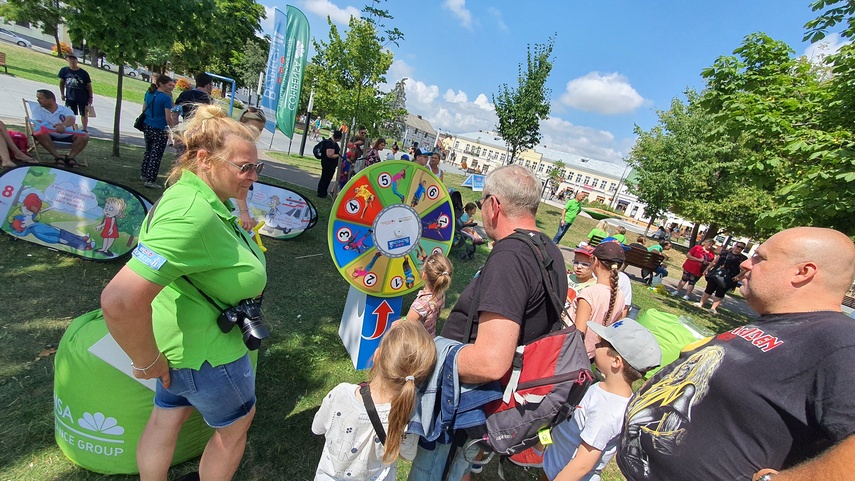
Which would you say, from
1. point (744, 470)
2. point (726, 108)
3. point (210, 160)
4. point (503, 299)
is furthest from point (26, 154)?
point (726, 108)

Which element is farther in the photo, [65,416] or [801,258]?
[65,416]

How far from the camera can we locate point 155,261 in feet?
3.93

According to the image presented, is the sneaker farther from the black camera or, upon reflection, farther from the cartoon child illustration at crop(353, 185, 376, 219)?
the cartoon child illustration at crop(353, 185, 376, 219)

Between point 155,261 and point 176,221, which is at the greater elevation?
point 176,221

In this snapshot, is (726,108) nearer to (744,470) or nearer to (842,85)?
(842,85)

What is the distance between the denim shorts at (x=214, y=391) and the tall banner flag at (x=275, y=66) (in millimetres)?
9665

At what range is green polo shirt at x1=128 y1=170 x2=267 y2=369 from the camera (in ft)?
4.00

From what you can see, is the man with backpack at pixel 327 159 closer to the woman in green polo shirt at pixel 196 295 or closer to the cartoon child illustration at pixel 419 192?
the cartoon child illustration at pixel 419 192

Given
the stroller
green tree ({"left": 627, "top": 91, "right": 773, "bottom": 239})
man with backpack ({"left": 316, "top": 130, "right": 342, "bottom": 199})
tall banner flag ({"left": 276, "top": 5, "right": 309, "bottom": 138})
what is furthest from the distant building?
the stroller

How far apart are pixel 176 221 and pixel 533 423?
60.2 inches

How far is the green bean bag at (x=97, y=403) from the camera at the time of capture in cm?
183

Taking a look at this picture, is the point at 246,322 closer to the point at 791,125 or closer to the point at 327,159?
the point at 791,125

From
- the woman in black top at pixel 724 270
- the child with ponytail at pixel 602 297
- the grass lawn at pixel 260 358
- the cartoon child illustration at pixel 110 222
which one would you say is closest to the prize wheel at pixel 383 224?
the grass lawn at pixel 260 358

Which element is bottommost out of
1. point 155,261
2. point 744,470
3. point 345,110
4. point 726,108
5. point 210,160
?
point 744,470
